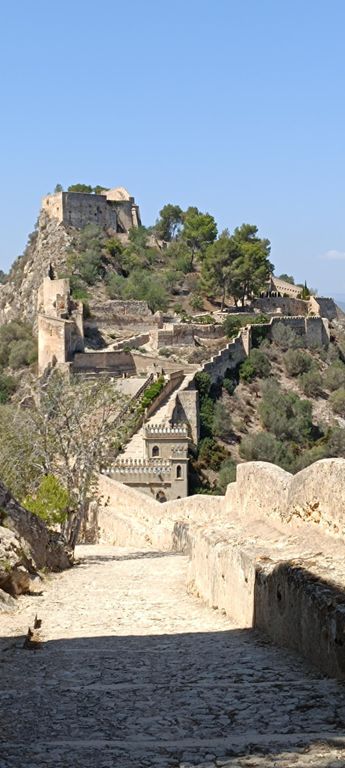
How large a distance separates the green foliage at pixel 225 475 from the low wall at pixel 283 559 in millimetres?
22113

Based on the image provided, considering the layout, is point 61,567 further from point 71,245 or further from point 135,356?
point 71,245

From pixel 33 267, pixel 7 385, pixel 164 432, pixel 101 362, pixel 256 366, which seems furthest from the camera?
pixel 33 267

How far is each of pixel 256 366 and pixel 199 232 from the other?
16285 millimetres

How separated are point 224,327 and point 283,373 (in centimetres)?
353

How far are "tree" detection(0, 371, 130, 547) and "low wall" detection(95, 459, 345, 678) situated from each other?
515cm

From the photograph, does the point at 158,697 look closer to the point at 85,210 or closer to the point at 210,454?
the point at 210,454

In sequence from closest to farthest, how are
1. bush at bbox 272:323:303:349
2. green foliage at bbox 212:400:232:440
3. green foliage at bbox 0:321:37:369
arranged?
green foliage at bbox 212:400:232:440 → green foliage at bbox 0:321:37:369 → bush at bbox 272:323:303:349

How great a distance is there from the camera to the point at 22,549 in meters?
11.1

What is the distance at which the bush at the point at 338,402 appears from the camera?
48.9 meters

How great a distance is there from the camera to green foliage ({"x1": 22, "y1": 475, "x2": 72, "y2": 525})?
Answer: 16.5 m

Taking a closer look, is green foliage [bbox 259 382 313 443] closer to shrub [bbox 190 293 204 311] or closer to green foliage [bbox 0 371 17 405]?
shrub [bbox 190 293 204 311]

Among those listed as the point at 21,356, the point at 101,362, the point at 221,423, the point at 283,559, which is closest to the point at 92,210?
the point at 21,356

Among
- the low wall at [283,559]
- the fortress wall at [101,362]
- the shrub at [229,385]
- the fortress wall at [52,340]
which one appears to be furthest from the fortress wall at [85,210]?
the low wall at [283,559]

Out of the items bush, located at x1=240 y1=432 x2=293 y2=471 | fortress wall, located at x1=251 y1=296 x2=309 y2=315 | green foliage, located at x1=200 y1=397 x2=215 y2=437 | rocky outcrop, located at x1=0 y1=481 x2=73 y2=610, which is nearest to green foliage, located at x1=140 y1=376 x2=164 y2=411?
green foliage, located at x1=200 y1=397 x2=215 y2=437
